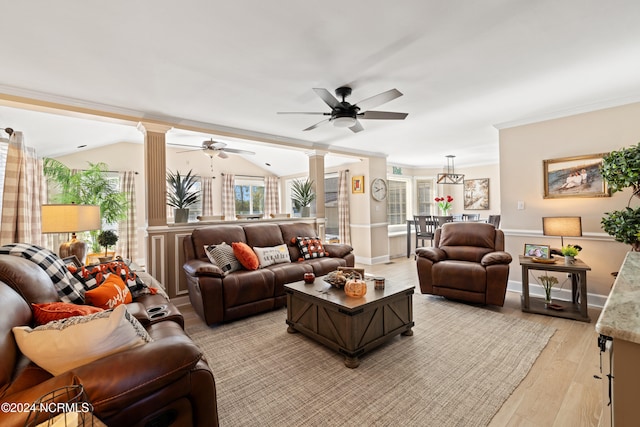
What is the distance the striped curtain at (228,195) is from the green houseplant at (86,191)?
245 cm

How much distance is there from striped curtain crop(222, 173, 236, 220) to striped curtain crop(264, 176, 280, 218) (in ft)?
3.53

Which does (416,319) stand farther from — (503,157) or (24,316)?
(24,316)

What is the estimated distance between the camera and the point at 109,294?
199 centimetres

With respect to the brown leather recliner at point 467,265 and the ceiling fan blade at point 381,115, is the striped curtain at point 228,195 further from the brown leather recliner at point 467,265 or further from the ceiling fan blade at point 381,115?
the ceiling fan blade at point 381,115

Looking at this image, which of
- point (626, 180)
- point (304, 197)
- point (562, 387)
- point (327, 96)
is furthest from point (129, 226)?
point (626, 180)

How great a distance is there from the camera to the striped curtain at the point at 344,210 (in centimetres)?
666

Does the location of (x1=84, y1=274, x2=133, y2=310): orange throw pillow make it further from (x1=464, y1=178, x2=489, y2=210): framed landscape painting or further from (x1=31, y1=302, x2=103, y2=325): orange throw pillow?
(x1=464, y1=178, x2=489, y2=210): framed landscape painting

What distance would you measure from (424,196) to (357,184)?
2.75 metres

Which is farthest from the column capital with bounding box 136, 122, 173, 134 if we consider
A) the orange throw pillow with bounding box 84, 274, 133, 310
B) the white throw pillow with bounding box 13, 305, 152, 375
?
the white throw pillow with bounding box 13, 305, 152, 375

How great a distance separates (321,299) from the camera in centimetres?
247

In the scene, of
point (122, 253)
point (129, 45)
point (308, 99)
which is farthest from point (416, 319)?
point (122, 253)

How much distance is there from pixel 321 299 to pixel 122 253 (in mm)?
5103

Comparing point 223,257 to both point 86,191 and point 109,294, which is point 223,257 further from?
point 86,191

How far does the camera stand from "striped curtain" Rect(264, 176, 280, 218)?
8414mm
